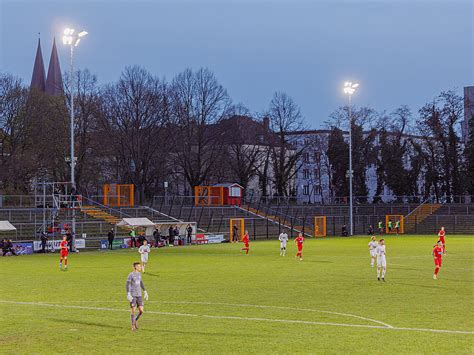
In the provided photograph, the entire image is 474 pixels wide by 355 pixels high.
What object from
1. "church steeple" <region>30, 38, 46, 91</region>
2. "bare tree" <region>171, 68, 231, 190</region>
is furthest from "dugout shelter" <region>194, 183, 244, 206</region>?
"church steeple" <region>30, 38, 46, 91</region>

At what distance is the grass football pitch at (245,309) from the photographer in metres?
16.0

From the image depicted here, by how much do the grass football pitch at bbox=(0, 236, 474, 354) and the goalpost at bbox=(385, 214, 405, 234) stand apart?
44.8 meters

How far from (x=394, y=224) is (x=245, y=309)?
66081 millimetres

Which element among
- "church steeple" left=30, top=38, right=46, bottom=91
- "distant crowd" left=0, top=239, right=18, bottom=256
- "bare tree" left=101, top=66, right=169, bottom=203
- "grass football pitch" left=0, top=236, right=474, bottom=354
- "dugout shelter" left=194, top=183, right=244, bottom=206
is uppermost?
"church steeple" left=30, top=38, right=46, bottom=91

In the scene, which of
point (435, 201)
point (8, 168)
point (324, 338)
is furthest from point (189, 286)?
point (435, 201)

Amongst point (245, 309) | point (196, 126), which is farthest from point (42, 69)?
point (245, 309)

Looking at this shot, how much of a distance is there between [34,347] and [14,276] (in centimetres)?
1816

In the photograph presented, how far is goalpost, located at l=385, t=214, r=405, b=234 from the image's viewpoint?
273ft

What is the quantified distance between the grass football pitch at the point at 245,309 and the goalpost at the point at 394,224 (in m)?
44.8

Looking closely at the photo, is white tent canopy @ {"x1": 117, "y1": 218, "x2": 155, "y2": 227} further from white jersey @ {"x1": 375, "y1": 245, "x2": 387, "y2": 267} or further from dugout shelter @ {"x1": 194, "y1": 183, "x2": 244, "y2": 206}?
white jersey @ {"x1": 375, "y1": 245, "x2": 387, "y2": 267}

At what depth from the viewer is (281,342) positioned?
16141mm

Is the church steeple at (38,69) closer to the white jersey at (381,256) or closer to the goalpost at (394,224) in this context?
the goalpost at (394,224)

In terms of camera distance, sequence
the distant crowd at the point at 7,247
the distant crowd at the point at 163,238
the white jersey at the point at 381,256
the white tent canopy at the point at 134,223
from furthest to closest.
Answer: the distant crowd at the point at 163,238 → the white tent canopy at the point at 134,223 → the distant crowd at the point at 7,247 → the white jersey at the point at 381,256

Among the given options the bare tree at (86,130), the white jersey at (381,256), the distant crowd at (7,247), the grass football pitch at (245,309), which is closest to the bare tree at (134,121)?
the bare tree at (86,130)
